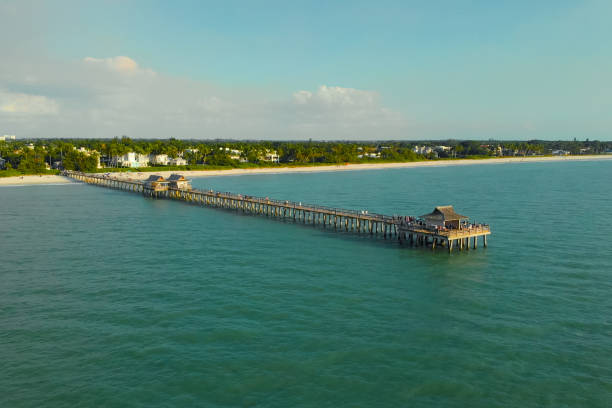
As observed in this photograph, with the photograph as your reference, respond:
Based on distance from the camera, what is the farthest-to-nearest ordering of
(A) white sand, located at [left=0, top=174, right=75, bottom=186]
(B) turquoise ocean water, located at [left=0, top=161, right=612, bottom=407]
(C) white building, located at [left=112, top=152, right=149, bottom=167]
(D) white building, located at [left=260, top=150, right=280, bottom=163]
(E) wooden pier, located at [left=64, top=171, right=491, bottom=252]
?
(D) white building, located at [left=260, top=150, right=280, bottom=163] < (C) white building, located at [left=112, top=152, right=149, bottom=167] < (A) white sand, located at [left=0, top=174, right=75, bottom=186] < (E) wooden pier, located at [left=64, top=171, right=491, bottom=252] < (B) turquoise ocean water, located at [left=0, top=161, right=612, bottom=407]

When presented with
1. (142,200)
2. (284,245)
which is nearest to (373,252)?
(284,245)

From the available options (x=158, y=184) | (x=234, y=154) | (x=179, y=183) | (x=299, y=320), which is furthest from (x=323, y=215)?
(x=234, y=154)

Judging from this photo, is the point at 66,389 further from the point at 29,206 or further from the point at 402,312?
the point at 29,206

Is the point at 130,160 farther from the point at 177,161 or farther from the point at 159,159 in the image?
Answer: the point at 177,161

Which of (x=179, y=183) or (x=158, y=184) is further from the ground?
(x=179, y=183)

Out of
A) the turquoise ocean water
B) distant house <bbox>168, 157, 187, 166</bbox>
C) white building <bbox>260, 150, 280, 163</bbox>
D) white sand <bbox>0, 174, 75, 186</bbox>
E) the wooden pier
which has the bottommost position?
the turquoise ocean water

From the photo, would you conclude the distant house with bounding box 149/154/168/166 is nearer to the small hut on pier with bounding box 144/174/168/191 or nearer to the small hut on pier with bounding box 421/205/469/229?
the small hut on pier with bounding box 144/174/168/191

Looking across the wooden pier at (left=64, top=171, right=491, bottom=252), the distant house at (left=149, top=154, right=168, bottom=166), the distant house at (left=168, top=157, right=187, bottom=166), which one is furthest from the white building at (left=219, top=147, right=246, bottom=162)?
the wooden pier at (left=64, top=171, right=491, bottom=252)
